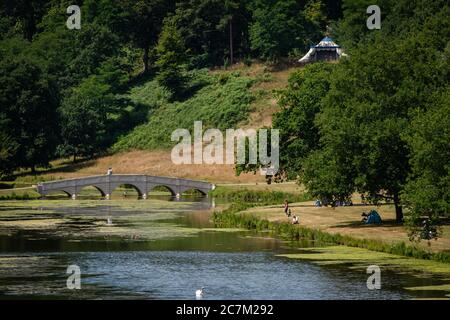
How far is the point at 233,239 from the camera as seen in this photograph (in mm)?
88500

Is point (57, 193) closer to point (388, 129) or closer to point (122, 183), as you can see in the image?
point (122, 183)

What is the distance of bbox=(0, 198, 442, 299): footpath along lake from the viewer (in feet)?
212

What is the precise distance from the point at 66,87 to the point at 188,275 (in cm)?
12140

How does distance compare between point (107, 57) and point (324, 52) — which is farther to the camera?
point (107, 57)

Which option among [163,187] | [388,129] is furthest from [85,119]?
[388,129]

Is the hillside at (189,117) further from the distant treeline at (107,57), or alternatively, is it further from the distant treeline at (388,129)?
the distant treeline at (388,129)

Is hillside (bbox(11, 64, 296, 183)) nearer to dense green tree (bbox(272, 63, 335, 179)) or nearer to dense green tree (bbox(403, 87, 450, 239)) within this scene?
dense green tree (bbox(272, 63, 335, 179))

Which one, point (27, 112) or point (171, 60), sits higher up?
point (171, 60)

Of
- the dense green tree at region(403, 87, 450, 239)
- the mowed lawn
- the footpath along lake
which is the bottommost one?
the footpath along lake

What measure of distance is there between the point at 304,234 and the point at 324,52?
9958 cm

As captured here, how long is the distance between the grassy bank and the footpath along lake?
1.78 metres

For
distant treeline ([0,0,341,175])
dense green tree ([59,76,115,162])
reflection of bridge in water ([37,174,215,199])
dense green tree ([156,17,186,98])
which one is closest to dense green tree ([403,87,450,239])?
reflection of bridge in water ([37,174,215,199])

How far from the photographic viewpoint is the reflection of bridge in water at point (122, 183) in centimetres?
13712

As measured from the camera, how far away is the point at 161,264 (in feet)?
249
